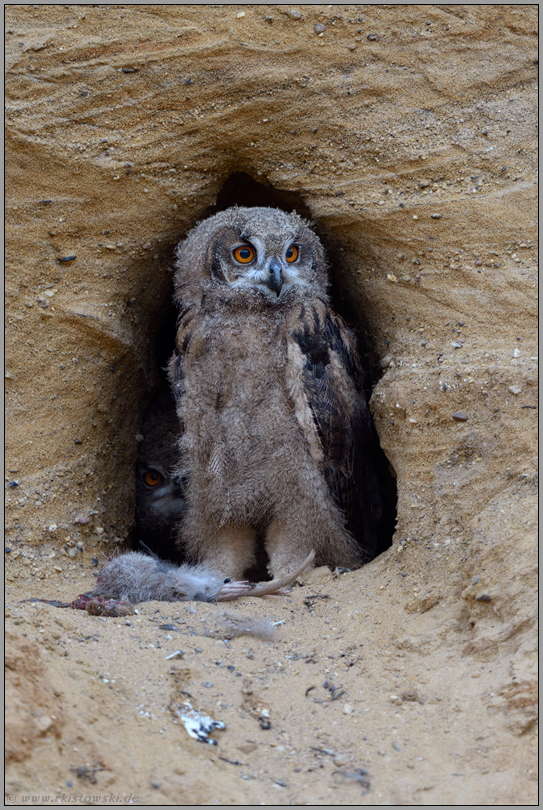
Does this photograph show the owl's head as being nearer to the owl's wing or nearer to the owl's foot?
the owl's wing

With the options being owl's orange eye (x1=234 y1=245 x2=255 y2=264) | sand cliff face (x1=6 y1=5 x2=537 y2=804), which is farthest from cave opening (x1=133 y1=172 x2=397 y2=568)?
owl's orange eye (x1=234 y1=245 x2=255 y2=264)

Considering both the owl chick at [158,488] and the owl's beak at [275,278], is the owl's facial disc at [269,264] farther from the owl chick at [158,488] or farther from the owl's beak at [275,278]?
the owl chick at [158,488]

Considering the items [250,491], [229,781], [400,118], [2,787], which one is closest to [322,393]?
[250,491]

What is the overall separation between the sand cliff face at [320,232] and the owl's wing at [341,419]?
0.95 ft

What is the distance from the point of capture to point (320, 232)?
16.3 ft

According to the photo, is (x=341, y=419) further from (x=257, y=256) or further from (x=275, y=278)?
(x=257, y=256)

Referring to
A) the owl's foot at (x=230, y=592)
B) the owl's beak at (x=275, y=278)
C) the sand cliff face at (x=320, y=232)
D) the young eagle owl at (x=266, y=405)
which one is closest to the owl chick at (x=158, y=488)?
the sand cliff face at (x=320, y=232)

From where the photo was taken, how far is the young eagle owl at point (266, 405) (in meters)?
4.31

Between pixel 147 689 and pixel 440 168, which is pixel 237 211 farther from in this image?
pixel 147 689

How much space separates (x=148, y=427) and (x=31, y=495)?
1758 millimetres

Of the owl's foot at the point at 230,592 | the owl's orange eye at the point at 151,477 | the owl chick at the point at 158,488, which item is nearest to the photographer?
the owl's foot at the point at 230,592

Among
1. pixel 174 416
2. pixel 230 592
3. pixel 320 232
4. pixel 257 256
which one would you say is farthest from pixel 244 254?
pixel 230 592

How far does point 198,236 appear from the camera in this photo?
4672 millimetres

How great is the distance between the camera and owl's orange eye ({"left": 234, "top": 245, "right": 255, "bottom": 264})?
447 centimetres
